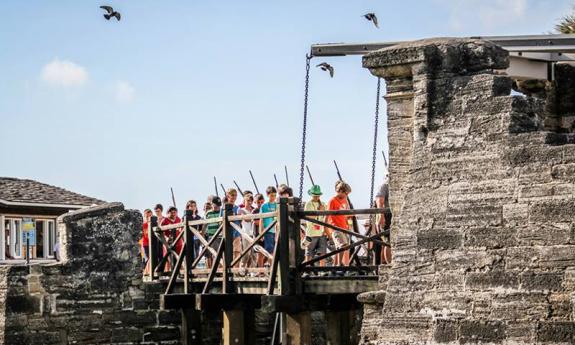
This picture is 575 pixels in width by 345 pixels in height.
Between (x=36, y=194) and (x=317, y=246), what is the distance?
16.8 metres

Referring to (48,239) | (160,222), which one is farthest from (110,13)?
(48,239)

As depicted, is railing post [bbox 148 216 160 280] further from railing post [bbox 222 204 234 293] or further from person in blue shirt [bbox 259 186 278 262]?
person in blue shirt [bbox 259 186 278 262]

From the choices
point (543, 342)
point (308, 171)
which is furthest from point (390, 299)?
point (308, 171)

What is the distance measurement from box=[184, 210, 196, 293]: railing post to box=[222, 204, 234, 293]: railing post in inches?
44.4

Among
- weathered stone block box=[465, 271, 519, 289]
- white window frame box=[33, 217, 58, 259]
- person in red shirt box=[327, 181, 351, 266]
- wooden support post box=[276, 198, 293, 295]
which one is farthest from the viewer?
white window frame box=[33, 217, 58, 259]

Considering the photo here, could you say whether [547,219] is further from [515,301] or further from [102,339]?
[102,339]

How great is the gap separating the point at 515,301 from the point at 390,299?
3.61 feet

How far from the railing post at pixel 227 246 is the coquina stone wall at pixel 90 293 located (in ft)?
11.3

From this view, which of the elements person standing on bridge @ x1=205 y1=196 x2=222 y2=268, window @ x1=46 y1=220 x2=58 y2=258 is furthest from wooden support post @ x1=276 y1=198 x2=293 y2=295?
window @ x1=46 y1=220 x2=58 y2=258

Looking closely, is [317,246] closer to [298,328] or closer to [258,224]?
[298,328]

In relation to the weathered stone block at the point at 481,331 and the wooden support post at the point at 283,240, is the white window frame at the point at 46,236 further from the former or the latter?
the weathered stone block at the point at 481,331

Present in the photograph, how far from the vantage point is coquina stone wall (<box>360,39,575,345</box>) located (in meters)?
9.71

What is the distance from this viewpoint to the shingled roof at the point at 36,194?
32.2 metres

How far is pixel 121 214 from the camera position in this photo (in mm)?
20719
